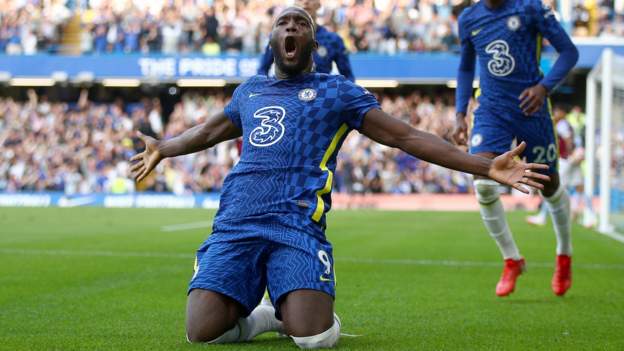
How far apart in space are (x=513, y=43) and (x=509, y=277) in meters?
1.73

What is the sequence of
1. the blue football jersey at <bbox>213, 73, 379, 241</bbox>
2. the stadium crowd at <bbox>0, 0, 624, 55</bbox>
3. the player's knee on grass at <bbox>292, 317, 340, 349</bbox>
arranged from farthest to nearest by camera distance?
the stadium crowd at <bbox>0, 0, 624, 55</bbox> < the blue football jersey at <bbox>213, 73, 379, 241</bbox> < the player's knee on grass at <bbox>292, 317, 340, 349</bbox>

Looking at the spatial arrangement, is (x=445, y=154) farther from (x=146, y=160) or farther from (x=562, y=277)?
(x=562, y=277)

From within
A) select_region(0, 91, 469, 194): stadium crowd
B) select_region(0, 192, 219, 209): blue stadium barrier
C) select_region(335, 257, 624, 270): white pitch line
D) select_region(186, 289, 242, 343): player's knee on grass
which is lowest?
select_region(0, 192, 219, 209): blue stadium barrier

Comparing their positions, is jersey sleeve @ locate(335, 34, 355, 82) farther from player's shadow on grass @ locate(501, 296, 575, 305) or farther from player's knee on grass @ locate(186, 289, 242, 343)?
player's knee on grass @ locate(186, 289, 242, 343)

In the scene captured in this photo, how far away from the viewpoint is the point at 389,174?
88.4 ft

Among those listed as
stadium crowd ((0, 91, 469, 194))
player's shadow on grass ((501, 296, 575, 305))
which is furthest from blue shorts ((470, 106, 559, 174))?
stadium crowd ((0, 91, 469, 194))

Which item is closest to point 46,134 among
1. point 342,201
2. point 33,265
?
point 342,201

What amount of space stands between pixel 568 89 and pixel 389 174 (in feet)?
30.8

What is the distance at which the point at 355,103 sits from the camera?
4.44 meters

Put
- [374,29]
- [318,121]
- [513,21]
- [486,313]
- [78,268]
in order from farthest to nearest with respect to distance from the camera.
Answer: [374,29] < [78,268] < [513,21] < [486,313] < [318,121]

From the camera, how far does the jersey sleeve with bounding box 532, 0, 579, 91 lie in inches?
251

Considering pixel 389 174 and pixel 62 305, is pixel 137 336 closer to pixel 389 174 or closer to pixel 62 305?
pixel 62 305

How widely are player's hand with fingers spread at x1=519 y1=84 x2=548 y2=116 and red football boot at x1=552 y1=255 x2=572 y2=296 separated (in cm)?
123

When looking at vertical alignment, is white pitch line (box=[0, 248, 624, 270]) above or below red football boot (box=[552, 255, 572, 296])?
below
